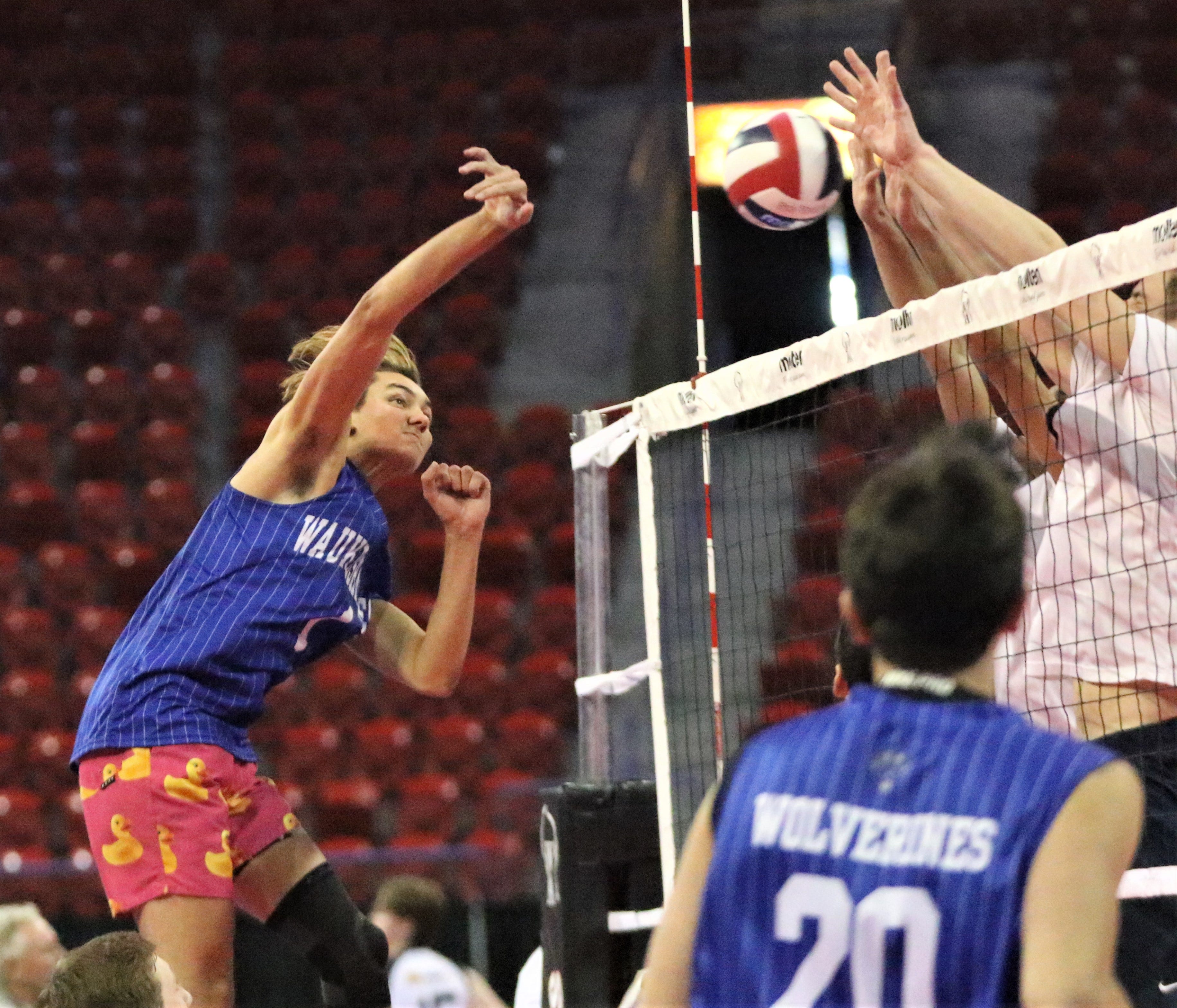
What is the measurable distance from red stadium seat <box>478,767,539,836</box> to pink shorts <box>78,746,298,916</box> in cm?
440

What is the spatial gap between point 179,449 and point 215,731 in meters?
7.32

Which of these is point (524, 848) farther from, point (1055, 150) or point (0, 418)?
point (1055, 150)

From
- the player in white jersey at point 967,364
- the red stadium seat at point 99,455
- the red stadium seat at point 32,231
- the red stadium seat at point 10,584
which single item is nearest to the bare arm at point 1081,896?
the player in white jersey at point 967,364

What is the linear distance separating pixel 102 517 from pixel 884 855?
9310 millimetres

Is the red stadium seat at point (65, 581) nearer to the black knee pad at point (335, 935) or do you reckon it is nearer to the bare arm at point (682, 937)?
the black knee pad at point (335, 935)

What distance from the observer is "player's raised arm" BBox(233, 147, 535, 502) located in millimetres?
3523

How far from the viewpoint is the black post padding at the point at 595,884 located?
419cm

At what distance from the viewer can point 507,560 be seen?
987cm

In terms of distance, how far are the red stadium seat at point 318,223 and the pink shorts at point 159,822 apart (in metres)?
8.93

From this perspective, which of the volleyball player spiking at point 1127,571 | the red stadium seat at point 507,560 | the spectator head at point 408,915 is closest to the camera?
the volleyball player spiking at point 1127,571

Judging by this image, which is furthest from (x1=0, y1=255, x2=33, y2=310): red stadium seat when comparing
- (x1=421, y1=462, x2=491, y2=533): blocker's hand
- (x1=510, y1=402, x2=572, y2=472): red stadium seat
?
(x1=421, y1=462, x2=491, y2=533): blocker's hand

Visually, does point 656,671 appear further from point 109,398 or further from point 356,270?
point 356,270

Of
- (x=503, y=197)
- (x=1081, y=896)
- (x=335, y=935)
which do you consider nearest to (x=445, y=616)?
(x=335, y=935)

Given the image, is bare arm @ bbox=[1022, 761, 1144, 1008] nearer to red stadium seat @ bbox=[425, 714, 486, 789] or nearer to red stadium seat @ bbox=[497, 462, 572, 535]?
red stadium seat @ bbox=[425, 714, 486, 789]
